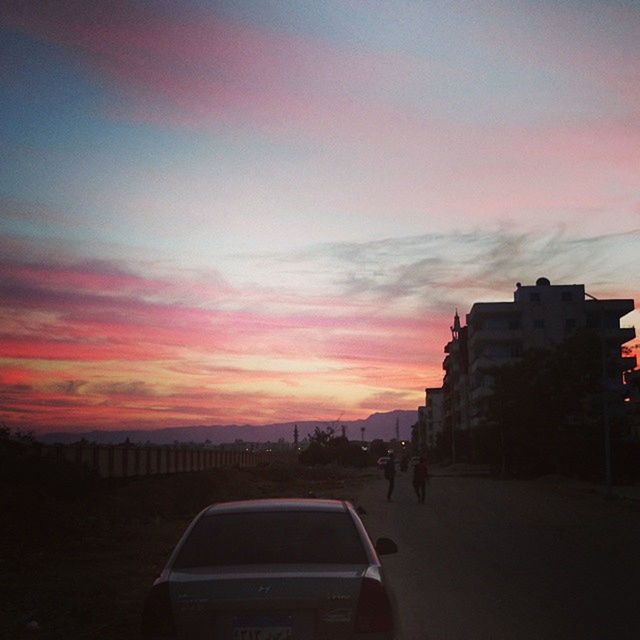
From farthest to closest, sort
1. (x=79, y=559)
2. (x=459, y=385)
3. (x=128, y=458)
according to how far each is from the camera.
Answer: (x=459, y=385), (x=128, y=458), (x=79, y=559)

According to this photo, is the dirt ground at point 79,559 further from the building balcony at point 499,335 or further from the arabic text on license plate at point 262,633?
the building balcony at point 499,335

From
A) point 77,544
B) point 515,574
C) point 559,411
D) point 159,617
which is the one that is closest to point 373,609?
point 159,617

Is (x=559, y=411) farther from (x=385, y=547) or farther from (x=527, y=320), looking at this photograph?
(x=385, y=547)

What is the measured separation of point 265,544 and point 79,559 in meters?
10.3

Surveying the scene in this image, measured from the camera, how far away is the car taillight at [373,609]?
207 inches

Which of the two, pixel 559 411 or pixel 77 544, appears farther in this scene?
pixel 559 411

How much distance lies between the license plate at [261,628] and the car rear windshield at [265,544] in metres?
0.60

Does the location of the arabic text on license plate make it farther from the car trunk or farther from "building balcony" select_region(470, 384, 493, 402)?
"building balcony" select_region(470, 384, 493, 402)

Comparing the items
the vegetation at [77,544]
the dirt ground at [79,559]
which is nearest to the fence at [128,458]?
the vegetation at [77,544]

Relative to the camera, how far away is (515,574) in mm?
12969

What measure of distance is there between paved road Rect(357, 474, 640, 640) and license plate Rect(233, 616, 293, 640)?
11.1 ft

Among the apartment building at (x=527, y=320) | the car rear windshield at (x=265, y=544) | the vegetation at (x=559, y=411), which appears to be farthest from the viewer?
the apartment building at (x=527, y=320)

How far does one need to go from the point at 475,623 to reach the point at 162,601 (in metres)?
4.71

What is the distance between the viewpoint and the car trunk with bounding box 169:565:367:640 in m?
5.14
